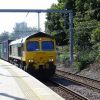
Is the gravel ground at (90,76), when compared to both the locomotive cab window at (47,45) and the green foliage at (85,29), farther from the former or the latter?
the locomotive cab window at (47,45)

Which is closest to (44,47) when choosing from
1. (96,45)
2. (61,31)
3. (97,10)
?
(96,45)

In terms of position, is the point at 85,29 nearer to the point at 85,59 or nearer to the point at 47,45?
the point at 85,59

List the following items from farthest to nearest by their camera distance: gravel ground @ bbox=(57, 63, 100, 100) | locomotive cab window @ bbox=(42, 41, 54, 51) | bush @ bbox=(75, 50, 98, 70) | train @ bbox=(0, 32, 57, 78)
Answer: bush @ bbox=(75, 50, 98, 70) → locomotive cab window @ bbox=(42, 41, 54, 51) → train @ bbox=(0, 32, 57, 78) → gravel ground @ bbox=(57, 63, 100, 100)

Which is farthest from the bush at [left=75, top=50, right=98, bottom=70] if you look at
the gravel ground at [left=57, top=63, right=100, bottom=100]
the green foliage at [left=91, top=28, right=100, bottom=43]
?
the green foliage at [left=91, top=28, right=100, bottom=43]

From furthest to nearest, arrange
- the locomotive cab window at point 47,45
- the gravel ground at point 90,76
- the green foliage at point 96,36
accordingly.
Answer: the green foliage at point 96,36, the locomotive cab window at point 47,45, the gravel ground at point 90,76

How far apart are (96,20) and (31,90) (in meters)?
28.9

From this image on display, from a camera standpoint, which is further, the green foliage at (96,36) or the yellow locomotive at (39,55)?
the green foliage at (96,36)

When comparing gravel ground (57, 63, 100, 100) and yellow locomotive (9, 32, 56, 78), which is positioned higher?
→ yellow locomotive (9, 32, 56, 78)

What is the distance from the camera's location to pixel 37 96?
14203 millimetres

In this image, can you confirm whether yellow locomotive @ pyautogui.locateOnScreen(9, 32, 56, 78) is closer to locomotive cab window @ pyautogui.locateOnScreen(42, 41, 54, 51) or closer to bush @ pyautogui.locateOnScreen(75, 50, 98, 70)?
locomotive cab window @ pyautogui.locateOnScreen(42, 41, 54, 51)

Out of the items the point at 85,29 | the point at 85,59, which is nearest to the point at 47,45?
the point at 85,59

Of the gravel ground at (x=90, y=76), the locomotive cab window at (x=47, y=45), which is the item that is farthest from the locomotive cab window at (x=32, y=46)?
the gravel ground at (x=90, y=76)

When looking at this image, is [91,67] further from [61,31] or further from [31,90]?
[61,31]

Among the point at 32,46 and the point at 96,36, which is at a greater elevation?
the point at 96,36
